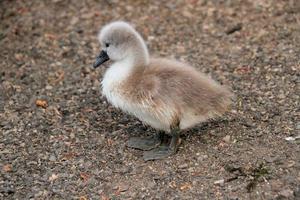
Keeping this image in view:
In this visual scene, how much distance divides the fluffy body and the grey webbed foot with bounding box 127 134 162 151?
0.17m

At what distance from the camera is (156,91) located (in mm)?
4344

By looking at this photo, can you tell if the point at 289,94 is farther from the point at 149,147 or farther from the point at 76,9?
the point at 76,9

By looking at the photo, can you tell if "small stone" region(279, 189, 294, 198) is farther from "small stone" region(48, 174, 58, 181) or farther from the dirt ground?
"small stone" region(48, 174, 58, 181)

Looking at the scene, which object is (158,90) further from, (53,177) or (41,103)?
(41,103)

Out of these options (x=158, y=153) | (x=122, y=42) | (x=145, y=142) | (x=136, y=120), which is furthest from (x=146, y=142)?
(x=122, y=42)

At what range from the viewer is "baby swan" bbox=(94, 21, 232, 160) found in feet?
14.3

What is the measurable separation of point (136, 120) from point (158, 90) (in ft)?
2.23

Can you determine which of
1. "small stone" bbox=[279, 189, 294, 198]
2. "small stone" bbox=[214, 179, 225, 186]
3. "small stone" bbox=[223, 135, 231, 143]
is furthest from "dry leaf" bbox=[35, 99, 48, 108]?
"small stone" bbox=[279, 189, 294, 198]

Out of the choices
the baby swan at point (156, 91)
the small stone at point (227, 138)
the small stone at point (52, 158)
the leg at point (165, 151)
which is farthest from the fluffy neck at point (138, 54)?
the small stone at point (52, 158)

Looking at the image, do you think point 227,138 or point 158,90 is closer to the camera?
point 158,90

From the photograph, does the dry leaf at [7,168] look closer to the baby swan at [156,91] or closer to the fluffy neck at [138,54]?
the baby swan at [156,91]

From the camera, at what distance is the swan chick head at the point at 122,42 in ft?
14.8

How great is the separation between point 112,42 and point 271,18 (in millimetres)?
2146

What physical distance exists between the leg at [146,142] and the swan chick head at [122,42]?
0.58 m
